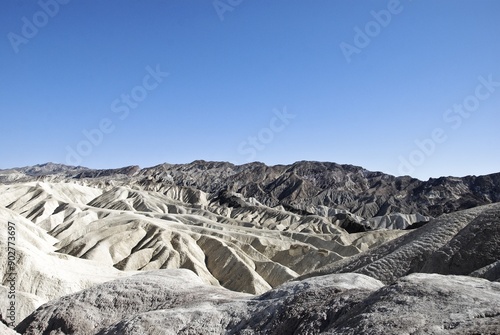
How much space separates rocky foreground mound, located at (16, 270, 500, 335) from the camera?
6.03 meters

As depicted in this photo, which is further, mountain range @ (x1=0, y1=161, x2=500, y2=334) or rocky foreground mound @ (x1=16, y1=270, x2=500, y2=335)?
mountain range @ (x1=0, y1=161, x2=500, y2=334)

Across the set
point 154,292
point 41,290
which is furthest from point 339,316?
point 41,290

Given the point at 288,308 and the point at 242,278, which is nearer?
the point at 288,308

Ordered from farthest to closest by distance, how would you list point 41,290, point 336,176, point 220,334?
point 336,176 → point 41,290 → point 220,334

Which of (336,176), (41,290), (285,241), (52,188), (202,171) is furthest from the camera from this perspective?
(202,171)

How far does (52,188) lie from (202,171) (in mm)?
107912

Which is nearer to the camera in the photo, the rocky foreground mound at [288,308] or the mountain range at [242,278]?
the rocky foreground mound at [288,308]

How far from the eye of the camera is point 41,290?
24.1 meters

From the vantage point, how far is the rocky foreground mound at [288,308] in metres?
6.03

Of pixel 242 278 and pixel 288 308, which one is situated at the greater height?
pixel 242 278

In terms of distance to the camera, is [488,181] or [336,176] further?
[336,176]

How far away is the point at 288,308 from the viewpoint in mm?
8383

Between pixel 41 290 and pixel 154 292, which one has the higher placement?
pixel 41 290

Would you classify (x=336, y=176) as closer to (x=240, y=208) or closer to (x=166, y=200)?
(x=240, y=208)
